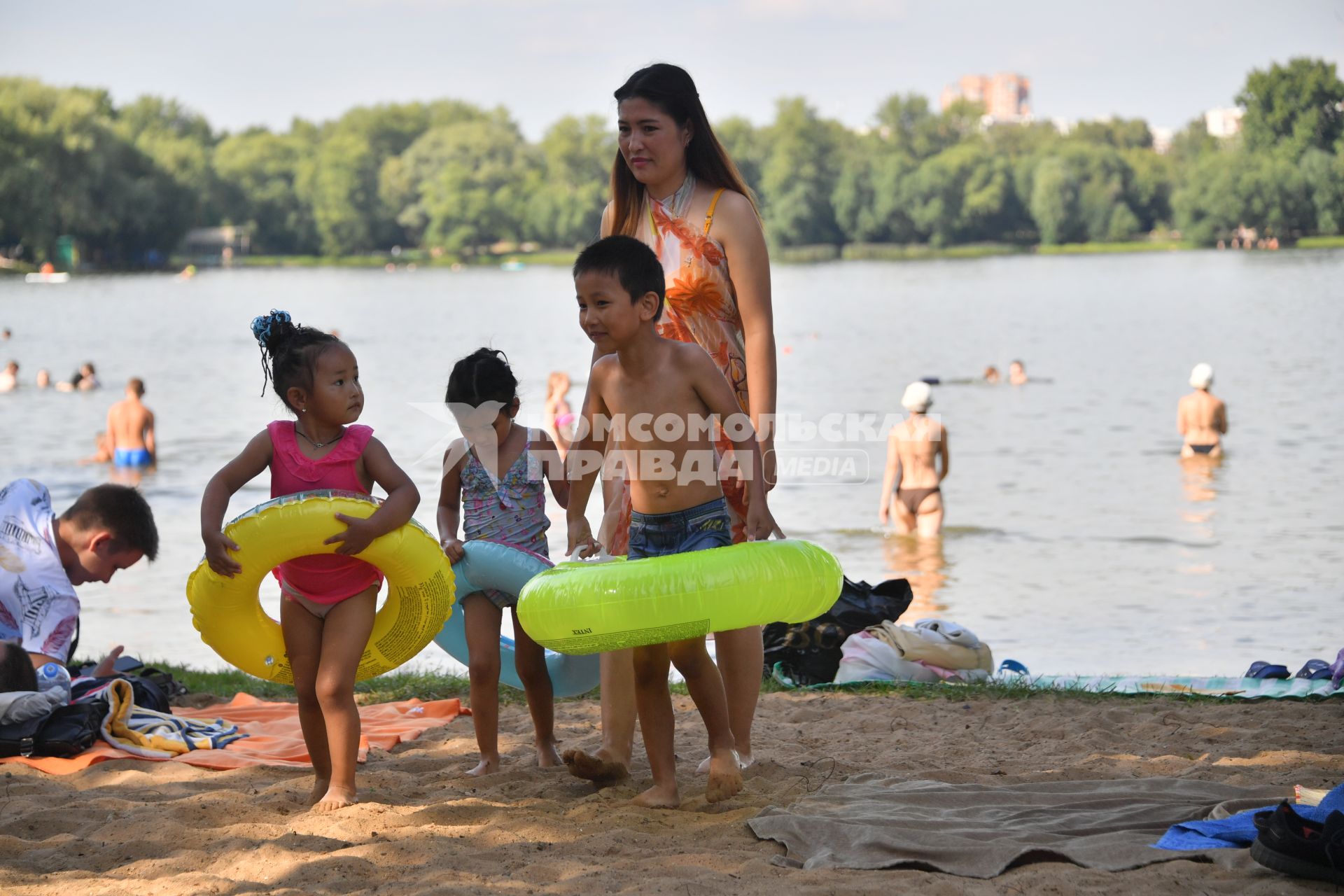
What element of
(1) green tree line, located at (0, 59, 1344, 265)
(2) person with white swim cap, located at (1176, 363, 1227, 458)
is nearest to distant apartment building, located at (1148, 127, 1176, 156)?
(1) green tree line, located at (0, 59, 1344, 265)

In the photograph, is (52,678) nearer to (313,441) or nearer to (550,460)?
(313,441)

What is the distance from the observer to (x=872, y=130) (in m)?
105

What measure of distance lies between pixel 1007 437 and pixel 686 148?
15052 millimetres

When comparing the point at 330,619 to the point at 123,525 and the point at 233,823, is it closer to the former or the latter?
the point at 233,823

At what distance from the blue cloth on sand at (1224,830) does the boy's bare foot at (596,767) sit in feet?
4.96

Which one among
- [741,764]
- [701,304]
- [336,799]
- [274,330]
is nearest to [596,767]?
[741,764]

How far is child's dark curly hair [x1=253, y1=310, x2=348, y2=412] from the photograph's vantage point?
3.73 metres

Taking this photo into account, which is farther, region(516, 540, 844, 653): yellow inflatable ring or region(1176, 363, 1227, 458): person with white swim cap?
region(1176, 363, 1227, 458): person with white swim cap

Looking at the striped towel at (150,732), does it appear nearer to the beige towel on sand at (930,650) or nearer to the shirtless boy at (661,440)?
the shirtless boy at (661,440)

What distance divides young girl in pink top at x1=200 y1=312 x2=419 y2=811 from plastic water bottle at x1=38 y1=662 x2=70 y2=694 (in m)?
1.29

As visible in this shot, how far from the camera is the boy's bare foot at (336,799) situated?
3.74 m

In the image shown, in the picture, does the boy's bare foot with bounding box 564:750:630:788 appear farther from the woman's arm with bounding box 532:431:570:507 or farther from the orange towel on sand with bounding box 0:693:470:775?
the orange towel on sand with bounding box 0:693:470:775

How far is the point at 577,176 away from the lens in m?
103

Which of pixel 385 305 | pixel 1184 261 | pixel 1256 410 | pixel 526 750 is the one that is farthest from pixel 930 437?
pixel 1184 261
